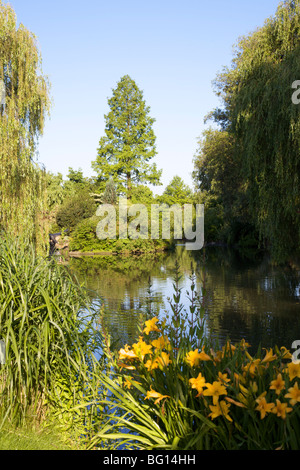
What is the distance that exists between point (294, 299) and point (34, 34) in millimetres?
9856

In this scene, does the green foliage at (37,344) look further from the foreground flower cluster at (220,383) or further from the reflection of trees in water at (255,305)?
the reflection of trees in water at (255,305)

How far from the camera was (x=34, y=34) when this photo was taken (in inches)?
456

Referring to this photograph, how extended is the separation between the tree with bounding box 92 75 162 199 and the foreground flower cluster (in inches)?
1329

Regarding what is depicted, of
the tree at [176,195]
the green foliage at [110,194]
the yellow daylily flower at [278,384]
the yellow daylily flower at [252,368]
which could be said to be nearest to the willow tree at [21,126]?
the yellow daylily flower at [252,368]

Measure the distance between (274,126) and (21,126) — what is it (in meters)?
6.19

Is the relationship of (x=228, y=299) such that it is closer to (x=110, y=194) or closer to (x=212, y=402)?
(x=212, y=402)

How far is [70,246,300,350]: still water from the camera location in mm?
8180

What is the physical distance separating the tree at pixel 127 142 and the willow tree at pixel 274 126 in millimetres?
26374

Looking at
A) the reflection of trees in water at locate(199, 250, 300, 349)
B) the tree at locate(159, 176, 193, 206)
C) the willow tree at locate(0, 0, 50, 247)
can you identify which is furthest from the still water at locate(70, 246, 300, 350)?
the tree at locate(159, 176, 193, 206)

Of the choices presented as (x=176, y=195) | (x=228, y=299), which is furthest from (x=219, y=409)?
(x=176, y=195)

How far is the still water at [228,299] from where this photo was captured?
8.18 metres

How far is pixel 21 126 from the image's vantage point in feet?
36.6

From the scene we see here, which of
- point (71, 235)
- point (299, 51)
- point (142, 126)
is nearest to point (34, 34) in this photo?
point (299, 51)
